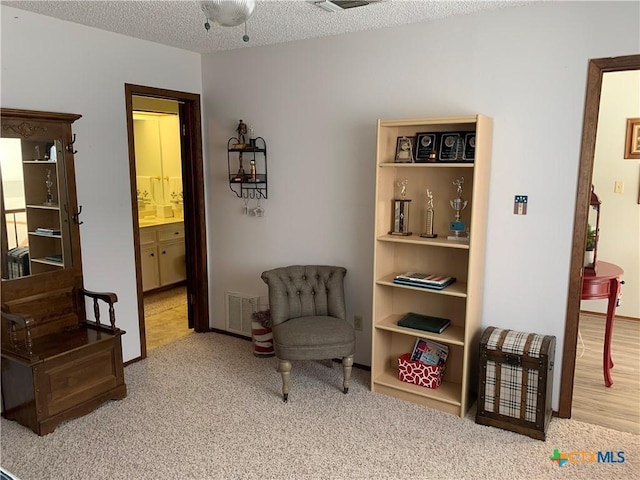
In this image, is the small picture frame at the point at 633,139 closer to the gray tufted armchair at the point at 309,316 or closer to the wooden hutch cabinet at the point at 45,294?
the gray tufted armchair at the point at 309,316

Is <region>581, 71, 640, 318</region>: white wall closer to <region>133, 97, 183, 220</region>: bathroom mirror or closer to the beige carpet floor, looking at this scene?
the beige carpet floor

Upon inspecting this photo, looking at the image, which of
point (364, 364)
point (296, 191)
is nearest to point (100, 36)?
point (296, 191)

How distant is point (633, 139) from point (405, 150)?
2731 mm

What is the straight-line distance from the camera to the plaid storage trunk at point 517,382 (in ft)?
9.02

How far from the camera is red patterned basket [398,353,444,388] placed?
3234 millimetres

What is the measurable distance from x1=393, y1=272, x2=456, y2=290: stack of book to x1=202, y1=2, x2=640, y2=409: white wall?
292mm

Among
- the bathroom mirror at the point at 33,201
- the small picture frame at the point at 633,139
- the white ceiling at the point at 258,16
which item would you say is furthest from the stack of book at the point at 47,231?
the small picture frame at the point at 633,139

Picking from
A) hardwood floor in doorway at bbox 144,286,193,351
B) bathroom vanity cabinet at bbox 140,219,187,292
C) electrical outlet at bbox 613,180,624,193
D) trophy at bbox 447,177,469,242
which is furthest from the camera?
bathroom vanity cabinet at bbox 140,219,187,292

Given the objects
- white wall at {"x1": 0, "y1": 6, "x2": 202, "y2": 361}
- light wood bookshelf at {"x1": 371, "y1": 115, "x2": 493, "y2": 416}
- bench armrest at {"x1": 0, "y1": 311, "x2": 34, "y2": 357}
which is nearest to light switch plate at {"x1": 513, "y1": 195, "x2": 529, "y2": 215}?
light wood bookshelf at {"x1": 371, "y1": 115, "x2": 493, "y2": 416}

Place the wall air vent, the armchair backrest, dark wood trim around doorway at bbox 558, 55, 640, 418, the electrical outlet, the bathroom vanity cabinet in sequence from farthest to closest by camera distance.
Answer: the bathroom vanity cabinet < the electrical outlet < the armchair backrest < the wall air vent < dark wood trim around doorway at bbox 558, 55, 640, 418

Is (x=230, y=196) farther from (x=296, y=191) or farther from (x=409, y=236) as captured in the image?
(x=409, y=236)

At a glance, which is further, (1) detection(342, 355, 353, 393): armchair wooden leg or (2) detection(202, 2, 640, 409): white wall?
(1) detection(342, 355, 353, 393): armchair wooden leg

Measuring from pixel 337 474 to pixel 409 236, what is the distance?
1465 mm

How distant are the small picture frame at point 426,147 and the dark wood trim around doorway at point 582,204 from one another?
81 centimetres
